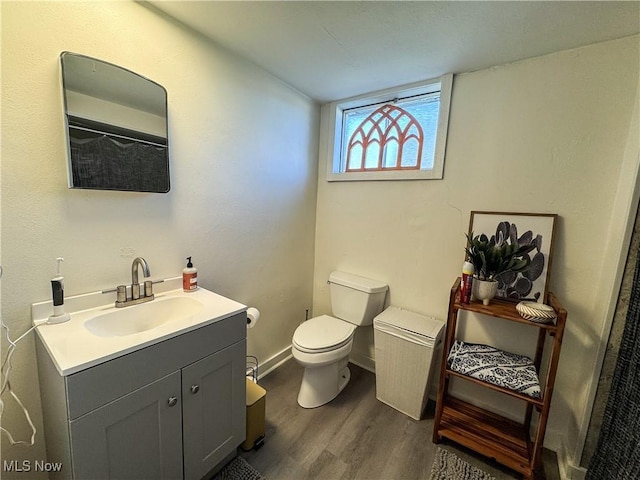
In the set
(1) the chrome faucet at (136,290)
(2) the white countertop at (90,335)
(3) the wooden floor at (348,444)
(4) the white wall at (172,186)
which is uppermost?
(4) the white wall at (172,186)

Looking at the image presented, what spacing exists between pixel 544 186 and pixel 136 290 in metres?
2.19

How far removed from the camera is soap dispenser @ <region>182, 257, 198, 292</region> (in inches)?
56.4

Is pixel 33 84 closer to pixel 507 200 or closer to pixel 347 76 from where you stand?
pixel 347 76

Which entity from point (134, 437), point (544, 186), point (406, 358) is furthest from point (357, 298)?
point (134, 437)

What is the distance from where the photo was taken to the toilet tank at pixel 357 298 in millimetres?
1956

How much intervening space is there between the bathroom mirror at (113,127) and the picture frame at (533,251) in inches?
73.9

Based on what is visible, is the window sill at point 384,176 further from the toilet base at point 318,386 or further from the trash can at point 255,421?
the trash can at point 255,421

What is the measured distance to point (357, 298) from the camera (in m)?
1.99

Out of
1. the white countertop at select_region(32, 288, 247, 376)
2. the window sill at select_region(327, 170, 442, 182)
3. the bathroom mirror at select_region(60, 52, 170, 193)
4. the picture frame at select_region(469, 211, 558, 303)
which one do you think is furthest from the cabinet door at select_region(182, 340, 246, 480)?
the picture frame at select_region(469, 211, 558, 303)

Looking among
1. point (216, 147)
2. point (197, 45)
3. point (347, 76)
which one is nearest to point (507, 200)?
point (347, 76)

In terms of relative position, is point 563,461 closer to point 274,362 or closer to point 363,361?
point 363,361

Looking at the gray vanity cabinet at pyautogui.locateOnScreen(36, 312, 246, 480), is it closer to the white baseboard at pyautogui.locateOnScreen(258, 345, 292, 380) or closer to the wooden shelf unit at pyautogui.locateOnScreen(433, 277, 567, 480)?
the white baseboard at pyautogui.locateOnScreen(258, 345, 292, 380)

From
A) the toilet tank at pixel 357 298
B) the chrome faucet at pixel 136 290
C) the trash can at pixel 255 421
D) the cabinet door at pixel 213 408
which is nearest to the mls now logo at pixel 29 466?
the cabinet door at pixel 213 408

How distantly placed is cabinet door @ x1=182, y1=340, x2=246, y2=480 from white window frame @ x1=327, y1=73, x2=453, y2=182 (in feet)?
4.76
